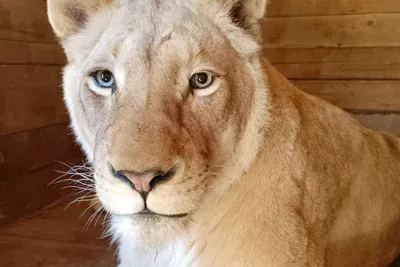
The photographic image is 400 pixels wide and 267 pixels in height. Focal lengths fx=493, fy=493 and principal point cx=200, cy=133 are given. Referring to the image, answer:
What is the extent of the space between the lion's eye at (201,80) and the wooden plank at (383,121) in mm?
1866

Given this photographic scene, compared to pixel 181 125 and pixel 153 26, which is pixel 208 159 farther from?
pixel 153 26

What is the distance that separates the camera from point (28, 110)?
2.55 m

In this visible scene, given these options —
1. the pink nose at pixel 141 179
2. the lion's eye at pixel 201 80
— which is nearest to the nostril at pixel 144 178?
the pink nose at pixel 141 179

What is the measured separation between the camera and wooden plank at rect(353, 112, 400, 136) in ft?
9.02

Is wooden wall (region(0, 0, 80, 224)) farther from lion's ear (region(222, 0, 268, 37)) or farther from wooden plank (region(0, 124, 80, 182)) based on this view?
lion's ear (region(222, 0, 268, 37))

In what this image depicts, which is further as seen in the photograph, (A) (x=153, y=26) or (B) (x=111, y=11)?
(B) (x=111, y=11)

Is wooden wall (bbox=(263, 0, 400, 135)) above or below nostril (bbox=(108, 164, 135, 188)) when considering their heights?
above

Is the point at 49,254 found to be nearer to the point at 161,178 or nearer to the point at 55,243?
the point at 55,243

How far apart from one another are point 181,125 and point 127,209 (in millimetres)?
222

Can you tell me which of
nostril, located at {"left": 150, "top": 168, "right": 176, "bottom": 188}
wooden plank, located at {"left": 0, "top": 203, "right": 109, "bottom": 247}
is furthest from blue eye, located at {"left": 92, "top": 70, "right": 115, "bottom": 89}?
wooden plank, located at {"left": 0, "top": 203, "right": 109, "bottom": 247}

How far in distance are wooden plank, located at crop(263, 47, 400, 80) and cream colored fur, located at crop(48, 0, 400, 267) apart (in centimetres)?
131

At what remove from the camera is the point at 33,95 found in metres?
2.60

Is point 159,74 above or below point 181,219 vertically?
above

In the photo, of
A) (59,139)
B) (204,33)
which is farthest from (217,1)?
(59,139)
